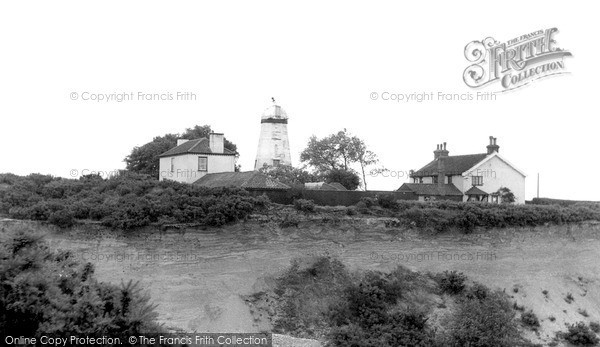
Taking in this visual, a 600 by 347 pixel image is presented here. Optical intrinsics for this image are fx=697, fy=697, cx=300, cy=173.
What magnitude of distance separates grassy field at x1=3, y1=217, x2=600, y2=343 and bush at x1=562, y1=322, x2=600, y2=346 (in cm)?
74

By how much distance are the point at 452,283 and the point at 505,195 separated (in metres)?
20.2

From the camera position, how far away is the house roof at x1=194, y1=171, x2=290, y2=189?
1485 inches

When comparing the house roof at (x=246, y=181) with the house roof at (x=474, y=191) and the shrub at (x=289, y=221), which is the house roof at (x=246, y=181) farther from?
the house roof at (x=474, y=191)

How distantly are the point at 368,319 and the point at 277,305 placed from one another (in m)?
4.07

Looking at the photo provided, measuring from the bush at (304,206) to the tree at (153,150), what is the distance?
2284 cm

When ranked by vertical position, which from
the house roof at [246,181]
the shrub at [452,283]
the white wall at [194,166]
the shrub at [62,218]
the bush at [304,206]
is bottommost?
the shrub at [452,283]

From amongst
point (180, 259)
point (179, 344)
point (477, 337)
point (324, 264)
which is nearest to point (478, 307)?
point (477, 337)

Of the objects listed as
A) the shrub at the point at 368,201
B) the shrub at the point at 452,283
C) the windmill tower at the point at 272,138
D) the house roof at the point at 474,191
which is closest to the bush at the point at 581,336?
the shrub at the point at 452,283

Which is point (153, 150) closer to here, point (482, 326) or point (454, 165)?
point (454, 165)

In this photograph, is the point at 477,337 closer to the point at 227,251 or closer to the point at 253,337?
the point at 253,337

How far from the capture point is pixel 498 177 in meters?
53.3

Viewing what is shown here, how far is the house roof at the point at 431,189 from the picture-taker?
170 ft

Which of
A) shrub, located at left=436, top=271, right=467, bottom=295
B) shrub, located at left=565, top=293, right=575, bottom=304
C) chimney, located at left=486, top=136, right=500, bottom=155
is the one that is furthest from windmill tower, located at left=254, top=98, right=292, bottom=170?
shrub, located at left=565, top=293, right=575, bottom=304

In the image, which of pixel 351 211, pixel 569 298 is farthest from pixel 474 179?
pixel 351 211
